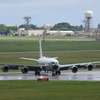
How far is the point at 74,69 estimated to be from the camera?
273 ft
